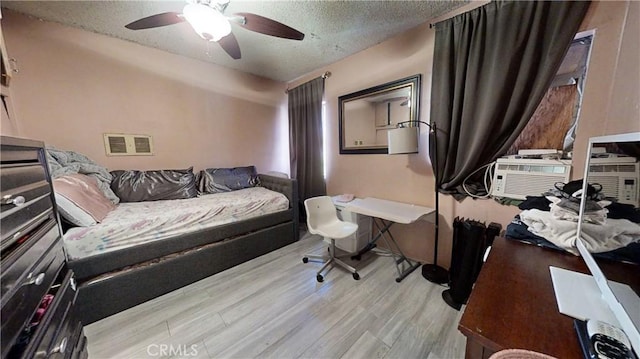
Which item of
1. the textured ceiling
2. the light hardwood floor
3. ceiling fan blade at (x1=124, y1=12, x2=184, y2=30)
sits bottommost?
the light hardwood floor

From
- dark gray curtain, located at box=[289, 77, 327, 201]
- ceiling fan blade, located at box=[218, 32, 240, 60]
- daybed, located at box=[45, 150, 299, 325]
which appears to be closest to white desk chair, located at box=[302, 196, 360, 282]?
daybed, located at box=[45, 150, 299, 325]

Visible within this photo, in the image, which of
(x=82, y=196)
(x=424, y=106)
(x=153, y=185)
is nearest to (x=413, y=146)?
(x=424, y=106)

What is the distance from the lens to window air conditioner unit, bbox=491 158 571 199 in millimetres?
1460

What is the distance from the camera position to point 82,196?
1633 millimetres

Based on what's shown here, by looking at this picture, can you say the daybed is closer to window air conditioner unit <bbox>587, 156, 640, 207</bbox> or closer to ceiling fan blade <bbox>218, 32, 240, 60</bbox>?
ceiling fan blade <bbox>218, 32, 240, 60</bbox>

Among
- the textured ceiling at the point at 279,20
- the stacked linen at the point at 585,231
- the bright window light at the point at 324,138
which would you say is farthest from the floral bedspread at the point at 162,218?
the stacked linen at the point at 585,231

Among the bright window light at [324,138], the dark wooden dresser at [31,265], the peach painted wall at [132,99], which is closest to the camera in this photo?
the dark wooden dresser at [31,265]

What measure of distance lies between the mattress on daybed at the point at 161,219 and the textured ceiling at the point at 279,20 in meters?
1.80

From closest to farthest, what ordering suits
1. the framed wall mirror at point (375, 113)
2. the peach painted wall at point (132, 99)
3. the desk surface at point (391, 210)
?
the desk surface at point (391, 210)
the peach painted wall at point (132, 99)
the framed wall mirror at point (375, 113)

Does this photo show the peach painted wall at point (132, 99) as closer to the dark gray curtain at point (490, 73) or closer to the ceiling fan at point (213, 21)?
the ceiling fan at point (213, 21)

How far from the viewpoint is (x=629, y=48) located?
Result: 1.22 metres

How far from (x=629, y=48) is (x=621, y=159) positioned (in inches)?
45.8

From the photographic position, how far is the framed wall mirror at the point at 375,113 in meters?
2.23

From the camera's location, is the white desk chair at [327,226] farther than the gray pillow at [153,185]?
No
